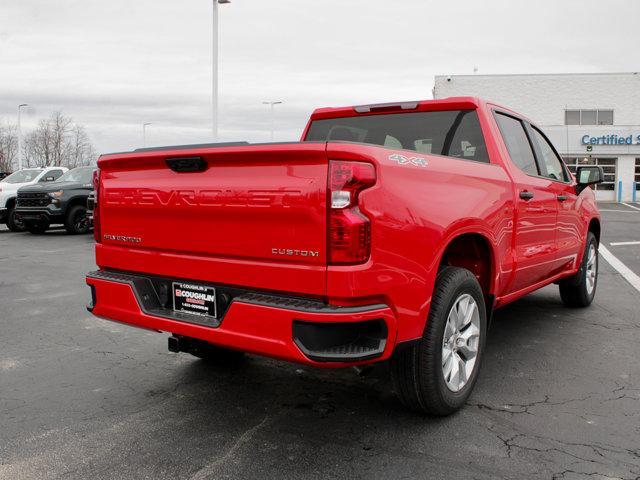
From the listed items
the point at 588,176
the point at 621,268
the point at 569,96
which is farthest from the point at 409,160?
the point at 569,96

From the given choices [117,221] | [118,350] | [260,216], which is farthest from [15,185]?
[260,216]

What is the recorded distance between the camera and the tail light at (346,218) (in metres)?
2.77

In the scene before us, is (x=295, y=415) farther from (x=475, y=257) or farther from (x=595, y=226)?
(x=595, y=226)

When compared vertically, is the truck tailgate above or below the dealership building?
below

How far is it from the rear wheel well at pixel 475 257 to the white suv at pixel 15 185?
14791 mm

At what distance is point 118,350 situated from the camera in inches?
193

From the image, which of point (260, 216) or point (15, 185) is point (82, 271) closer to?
point (260, 216)

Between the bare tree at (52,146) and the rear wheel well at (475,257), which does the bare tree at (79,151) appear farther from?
the rear wheel well at (475,257)

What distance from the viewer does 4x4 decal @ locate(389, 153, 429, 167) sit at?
2986 millimetres

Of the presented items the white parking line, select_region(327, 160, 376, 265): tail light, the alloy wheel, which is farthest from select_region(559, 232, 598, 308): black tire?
select_region(327, 160, 376, 265): tail light

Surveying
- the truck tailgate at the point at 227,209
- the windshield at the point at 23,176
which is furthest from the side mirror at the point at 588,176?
the windshield at the point at 23,176

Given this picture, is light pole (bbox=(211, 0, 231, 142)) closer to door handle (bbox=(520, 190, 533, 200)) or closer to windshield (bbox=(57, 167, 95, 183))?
windshield (bbox=(57, 167, 95, 183))

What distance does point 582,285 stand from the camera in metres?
6.26

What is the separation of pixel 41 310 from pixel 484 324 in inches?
182
